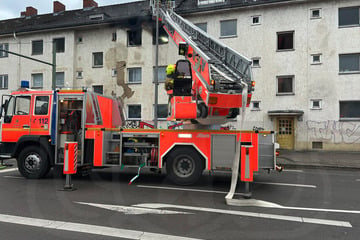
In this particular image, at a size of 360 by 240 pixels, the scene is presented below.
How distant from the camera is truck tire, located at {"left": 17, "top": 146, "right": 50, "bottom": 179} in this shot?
8.31 m

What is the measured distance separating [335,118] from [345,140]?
1.43 meters

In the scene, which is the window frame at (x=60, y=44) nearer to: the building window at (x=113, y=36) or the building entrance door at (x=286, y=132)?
the building window at (x=113, y=36)

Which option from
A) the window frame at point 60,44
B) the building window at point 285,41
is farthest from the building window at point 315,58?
the window frame at point 60,44

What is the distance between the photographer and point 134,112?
22.6 metres

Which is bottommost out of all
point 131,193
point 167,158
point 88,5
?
point 131,193

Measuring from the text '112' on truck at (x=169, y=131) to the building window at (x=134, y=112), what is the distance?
13.2 m

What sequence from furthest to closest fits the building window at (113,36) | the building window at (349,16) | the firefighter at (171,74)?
1. the building window at (113,36)
2. the building window at (349,16)
3. the firefighter at (171,74)

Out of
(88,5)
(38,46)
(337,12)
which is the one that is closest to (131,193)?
(337,12)

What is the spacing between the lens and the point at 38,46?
25.4 metres

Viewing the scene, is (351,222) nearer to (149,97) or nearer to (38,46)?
(149,97)

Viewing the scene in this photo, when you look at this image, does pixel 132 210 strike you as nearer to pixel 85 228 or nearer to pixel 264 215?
pixel 85 228

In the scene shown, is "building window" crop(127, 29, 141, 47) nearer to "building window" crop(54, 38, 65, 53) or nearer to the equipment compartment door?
"building window" crop(54, 38, 65, 53)

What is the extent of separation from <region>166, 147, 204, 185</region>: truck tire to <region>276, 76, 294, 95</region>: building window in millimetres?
13262

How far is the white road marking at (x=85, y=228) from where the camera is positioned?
4191mm
